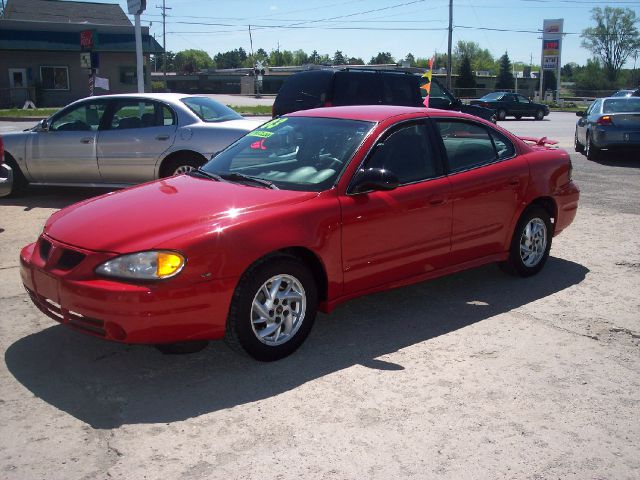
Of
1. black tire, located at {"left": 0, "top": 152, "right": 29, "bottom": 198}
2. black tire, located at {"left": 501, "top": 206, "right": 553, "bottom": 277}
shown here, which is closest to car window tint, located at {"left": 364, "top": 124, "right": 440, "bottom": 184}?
black tire, located at {"left": 501, "top": 206, "right": 553, "bottom": 277}

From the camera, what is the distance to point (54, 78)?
139ft

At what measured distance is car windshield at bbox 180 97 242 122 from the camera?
959 centimetres

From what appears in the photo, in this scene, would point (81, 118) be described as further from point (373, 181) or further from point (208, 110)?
point (373, 181)

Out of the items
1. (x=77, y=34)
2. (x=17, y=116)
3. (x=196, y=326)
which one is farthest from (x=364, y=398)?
(x=77, y=34)

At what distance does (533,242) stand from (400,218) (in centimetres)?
188

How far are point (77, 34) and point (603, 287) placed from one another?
41897 millimetres

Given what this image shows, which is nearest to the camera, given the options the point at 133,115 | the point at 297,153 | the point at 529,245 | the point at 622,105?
the point at 297,153

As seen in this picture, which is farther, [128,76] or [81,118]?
[128,76]

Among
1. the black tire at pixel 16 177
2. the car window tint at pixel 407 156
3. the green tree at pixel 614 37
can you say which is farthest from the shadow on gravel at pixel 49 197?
the green tree at pixel 614 37

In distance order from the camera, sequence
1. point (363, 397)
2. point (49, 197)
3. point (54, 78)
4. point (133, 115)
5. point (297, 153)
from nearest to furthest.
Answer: point (363, 397) < point (297, 153) < point (133, 115) < point (49, 197) < point (54, 78)

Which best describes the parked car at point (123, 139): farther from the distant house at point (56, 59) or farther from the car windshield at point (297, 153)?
the distant house at point (56, 59)

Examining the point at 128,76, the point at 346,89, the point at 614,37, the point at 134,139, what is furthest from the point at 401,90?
the point at 614,37

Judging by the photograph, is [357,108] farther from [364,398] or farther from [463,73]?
[463,73]

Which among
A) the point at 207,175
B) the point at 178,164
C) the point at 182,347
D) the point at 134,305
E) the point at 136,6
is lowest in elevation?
the point at 182,347
